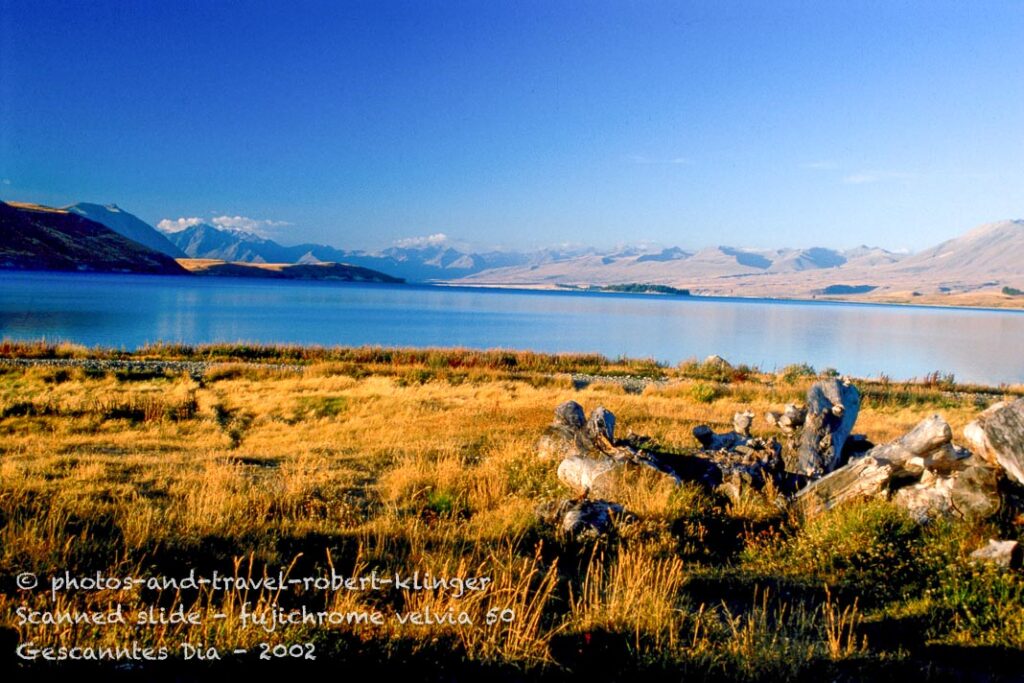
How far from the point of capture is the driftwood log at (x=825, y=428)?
9.51 m

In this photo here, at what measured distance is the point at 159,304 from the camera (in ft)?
246

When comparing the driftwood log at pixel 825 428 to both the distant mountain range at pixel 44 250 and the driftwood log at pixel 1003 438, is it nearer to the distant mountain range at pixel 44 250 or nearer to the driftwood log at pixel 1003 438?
the driftwood log at pixel 1003 438

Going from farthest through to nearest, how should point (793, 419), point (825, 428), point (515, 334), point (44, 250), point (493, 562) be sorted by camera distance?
point (44, 250), point (515, 334), point (793, 419), point (825, 428), point (493, 562)

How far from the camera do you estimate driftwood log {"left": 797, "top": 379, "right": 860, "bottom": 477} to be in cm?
951

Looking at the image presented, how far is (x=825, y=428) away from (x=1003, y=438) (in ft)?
8.42

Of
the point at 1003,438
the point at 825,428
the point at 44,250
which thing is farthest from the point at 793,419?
the point at 44,250

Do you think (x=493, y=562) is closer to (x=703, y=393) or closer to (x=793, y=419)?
(x=793, y=419)

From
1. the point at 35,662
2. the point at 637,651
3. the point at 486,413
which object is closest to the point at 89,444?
the point at 486,413

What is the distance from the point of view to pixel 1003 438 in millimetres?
7254

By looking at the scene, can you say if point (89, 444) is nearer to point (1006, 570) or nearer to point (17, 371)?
point (17, 371)

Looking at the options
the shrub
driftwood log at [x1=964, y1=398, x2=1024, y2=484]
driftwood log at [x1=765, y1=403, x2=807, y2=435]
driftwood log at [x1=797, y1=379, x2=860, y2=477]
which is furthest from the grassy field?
the shrub

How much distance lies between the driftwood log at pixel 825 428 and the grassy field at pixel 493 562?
1680 mm

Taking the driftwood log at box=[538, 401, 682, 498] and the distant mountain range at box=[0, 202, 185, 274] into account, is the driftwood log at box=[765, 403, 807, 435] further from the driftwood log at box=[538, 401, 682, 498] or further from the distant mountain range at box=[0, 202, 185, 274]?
the distant mountain range at box=[0, 202, 185, 274]

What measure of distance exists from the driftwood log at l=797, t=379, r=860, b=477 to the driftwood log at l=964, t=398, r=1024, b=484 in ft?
6.85
